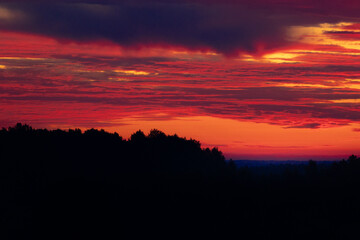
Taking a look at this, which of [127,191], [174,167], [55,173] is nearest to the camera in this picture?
[127,191]

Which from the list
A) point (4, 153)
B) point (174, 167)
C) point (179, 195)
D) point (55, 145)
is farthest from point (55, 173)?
point (174, 167)

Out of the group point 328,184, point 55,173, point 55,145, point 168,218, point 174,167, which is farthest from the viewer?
point 174,167

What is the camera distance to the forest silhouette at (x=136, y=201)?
8150 centimetres

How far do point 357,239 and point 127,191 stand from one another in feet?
114

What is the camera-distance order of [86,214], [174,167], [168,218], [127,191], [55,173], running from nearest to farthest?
[86,214]
[168,218]
[127,191]
[55,173]
[174,167]

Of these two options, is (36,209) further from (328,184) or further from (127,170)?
(328,184)

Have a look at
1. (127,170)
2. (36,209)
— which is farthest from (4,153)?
(36,209)

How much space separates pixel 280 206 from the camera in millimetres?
100000

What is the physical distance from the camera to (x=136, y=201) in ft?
298

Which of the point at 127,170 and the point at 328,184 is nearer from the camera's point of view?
the point at 328,184

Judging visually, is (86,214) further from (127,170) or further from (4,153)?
(127,170)

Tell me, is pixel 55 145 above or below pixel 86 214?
above

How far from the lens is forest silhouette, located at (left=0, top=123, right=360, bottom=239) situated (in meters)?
81.5

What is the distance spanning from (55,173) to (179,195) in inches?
1416
